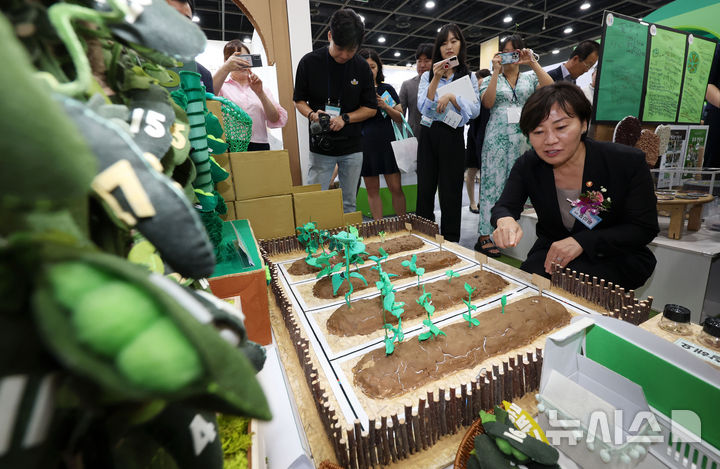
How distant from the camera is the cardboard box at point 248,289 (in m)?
0.82

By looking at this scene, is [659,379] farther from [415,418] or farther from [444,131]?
[444,131]

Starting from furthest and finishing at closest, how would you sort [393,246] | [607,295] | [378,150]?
[378,150] → [393,246] → [607,295]

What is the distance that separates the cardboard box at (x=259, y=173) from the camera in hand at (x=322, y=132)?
0.33m

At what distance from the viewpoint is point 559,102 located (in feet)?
3.99

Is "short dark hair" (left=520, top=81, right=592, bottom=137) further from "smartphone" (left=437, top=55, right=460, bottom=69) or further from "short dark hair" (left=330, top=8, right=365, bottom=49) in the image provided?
"short dark hair" (left=330, top=8, right=365, bottom=49)

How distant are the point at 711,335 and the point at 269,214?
1670 millimetres

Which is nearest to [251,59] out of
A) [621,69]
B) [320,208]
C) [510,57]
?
[320,208]

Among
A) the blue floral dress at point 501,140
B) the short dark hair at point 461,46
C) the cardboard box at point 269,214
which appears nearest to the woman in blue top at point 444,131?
the short dark hair at point 461,46

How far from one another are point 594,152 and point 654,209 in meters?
0.29

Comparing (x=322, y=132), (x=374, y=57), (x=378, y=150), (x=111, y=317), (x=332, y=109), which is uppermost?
(x=374, y=57)

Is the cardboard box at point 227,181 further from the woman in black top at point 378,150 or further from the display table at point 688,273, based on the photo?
the display table at point 688,273

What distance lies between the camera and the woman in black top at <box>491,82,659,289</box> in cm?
124

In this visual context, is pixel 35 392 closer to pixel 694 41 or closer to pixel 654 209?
pixel 654 209

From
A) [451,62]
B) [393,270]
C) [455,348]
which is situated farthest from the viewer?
[451,62]
